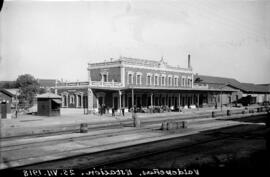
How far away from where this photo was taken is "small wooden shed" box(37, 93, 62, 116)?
32.3 metres

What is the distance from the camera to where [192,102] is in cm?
5422

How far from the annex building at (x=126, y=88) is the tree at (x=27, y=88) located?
1785 cm

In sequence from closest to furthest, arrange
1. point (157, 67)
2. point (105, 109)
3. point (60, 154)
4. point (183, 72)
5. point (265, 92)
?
point (60, 154) < point (105, 109) < point (157, 67) < point (183, 72) < point (265, 92)

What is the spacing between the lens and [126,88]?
38.1m

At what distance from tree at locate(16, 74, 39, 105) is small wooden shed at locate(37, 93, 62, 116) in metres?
24.1

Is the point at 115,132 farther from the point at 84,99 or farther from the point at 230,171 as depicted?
the point at 84,99

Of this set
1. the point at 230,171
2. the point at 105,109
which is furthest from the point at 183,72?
the point at 230,171

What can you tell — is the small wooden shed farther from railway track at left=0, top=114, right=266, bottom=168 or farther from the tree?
the tree

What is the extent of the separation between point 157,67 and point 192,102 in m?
11.5

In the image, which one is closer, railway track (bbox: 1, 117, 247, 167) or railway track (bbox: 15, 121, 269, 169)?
railway track (bbox: 15, 121, 269, 169)

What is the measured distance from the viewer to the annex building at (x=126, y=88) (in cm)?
3838

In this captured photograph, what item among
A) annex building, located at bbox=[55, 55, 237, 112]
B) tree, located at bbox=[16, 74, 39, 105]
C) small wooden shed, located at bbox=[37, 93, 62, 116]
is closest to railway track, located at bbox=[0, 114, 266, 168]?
small wooden shed, located at bbox=[37, 93, 62, 116]

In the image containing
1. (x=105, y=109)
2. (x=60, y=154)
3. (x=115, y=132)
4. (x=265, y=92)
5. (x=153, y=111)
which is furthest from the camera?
(x=265, y=92)

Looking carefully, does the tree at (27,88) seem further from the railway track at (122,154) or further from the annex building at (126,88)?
the railway track at (122,154)
